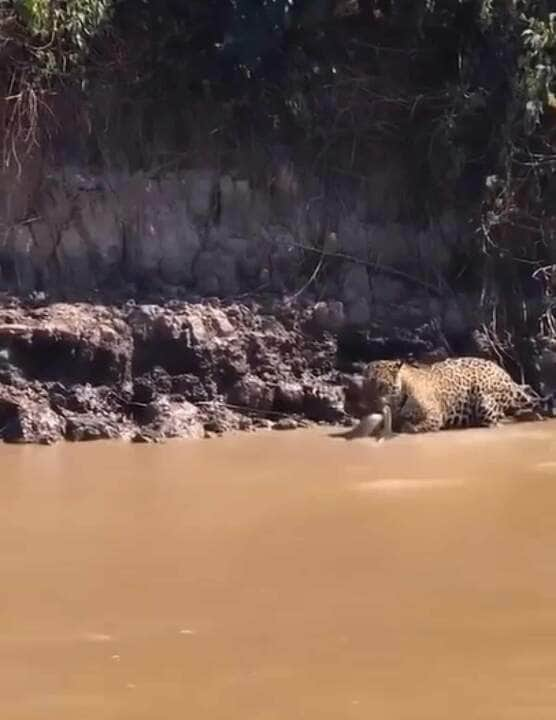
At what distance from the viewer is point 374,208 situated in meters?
10.4

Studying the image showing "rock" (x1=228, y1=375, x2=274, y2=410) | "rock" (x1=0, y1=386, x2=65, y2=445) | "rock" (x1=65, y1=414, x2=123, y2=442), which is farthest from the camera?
"rock" (x1=228, y1=375, x2=274, y2=410)

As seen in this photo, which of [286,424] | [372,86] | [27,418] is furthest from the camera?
[372,86]

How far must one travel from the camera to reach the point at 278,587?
16.8 feet

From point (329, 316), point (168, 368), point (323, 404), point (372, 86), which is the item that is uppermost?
point (372, 86)

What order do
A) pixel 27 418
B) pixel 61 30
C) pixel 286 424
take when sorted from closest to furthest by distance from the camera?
pixel 27 418 < pixel 286 424 < pixel 61 30

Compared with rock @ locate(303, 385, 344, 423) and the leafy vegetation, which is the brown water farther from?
the leafy vegetation

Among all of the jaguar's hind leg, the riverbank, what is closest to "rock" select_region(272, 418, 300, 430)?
the riverbank

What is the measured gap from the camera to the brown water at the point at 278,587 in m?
4.13

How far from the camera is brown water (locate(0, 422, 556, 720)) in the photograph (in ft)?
13.5

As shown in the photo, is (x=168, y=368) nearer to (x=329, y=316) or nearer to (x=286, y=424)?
(x=286, y=424)

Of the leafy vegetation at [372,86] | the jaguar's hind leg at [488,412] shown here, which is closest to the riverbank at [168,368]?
the jaguar's hind leg at [488,412]

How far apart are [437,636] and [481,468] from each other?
2.91 meters

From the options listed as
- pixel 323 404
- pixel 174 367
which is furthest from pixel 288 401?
pixel 174 367

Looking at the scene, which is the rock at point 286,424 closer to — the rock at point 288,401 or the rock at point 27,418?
the rock at point 288,401
